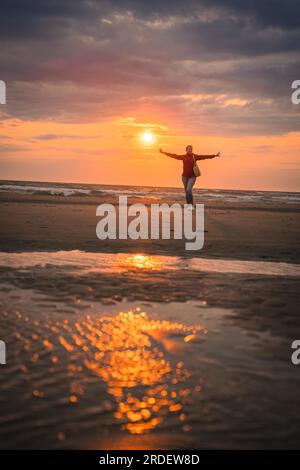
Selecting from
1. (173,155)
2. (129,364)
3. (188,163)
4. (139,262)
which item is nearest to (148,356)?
(129,364)

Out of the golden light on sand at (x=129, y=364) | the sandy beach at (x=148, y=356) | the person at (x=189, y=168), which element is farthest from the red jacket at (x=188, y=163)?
the golden light on sand at (x=129, y=364)

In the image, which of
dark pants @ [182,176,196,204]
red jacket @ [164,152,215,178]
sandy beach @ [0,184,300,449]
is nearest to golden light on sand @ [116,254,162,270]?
sandy beach @ [0,184,300,449]

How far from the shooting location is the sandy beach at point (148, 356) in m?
2.68

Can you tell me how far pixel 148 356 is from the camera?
3824 millimetres

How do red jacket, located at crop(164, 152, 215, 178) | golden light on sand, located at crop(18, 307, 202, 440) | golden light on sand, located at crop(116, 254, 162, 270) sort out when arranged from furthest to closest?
red jacket, located at crop(164, 152, 215, 178) → golden light on sand, located at crop(116, 254, 162, 270) → golden light on sand, located at crop(18, 307, 202, 440)

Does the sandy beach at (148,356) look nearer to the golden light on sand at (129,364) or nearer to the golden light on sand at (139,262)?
the golden light on sand at (129,364)

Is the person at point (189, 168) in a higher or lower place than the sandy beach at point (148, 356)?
higher

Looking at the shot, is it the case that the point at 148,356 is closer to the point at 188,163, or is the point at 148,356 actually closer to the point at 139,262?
the point at 139,262

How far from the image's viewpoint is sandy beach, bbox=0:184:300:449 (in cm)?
268

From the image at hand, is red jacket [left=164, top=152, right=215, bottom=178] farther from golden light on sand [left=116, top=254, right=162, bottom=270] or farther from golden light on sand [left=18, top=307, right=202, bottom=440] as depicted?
golden light on sand [left=18, top=307, right=202, bottom=440]

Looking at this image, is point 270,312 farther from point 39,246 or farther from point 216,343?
point 39,246

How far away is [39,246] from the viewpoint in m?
10.6

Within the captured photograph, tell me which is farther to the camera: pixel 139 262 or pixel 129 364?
pixel 139 262
